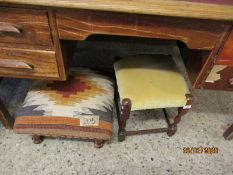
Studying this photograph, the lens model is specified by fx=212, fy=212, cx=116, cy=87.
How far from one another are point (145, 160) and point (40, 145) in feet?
2.02

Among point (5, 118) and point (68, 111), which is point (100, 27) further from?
point (5, 118)

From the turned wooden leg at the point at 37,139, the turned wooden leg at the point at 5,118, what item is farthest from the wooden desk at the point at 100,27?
the turned wooden leg at the point at 37,139

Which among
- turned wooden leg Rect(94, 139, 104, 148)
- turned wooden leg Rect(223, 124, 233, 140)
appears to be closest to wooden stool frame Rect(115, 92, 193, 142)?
turned wooden leg Rect(94, 139, 104, 148)

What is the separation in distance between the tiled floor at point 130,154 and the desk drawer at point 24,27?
67 cm

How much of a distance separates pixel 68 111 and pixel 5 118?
41 cm

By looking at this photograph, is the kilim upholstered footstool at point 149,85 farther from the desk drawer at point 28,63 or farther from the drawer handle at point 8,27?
the drawer handle at point 8,27

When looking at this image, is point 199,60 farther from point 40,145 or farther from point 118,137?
point 40,145

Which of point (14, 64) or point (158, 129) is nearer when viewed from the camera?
point (14, 64)

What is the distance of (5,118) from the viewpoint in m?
1.20

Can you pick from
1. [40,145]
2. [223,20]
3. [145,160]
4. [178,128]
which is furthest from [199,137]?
[40,145]

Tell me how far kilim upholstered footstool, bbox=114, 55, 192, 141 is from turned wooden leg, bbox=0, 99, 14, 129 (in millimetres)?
639

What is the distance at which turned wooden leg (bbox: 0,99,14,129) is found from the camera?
115 cm

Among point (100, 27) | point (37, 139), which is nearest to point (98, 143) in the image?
point (37, 139)

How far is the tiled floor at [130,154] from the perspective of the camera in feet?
3.84
